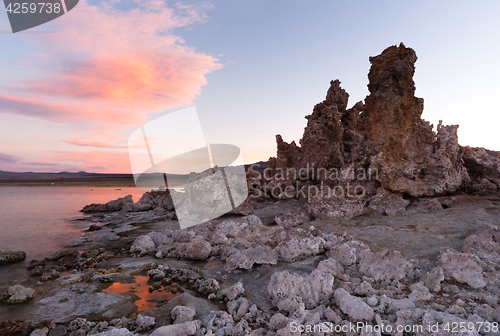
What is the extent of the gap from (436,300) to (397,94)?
27.9 ft

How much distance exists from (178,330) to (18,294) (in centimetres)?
360

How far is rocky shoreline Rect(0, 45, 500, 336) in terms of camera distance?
3.47 metres

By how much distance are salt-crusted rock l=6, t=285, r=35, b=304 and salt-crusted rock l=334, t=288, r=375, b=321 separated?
562cm

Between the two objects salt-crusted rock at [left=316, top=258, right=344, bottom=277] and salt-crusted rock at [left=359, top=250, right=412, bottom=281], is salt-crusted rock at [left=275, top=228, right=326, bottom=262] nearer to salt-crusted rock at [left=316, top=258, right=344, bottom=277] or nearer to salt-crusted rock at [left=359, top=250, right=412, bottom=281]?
salt-crusted rock at [left=316, top=258, right=344, bottom=277]

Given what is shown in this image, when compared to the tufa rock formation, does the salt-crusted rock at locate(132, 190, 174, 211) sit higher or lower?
lower

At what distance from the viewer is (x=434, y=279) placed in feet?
12.8

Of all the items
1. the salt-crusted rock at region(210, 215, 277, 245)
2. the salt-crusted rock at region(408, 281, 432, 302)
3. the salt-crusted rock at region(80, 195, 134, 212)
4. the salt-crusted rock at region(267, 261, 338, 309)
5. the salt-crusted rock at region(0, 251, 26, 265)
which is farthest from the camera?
the salt-crusted rock at region(80, 195, 134, 212)

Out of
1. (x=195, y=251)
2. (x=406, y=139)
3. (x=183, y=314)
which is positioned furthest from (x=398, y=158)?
(x=183, y=314)

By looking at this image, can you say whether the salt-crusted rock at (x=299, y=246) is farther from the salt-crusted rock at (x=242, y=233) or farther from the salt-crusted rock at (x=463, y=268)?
the salt-crusted rock at (x=463, y=268)

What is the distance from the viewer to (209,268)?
5867 millimetres

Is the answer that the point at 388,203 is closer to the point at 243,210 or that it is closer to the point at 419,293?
the point at 419,293

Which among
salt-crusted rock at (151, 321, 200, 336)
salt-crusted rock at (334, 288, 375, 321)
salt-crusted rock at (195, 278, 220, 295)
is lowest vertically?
salt-crusted rock at (195, 278, 220, 295)

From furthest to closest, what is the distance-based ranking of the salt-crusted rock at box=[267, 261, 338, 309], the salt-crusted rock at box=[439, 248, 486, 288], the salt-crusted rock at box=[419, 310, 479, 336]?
the salt-crusted rock at box=[267, 261, 338, 309]
the salt-crusted rock at box=[439, 248, 486, 288]
the salt-crusted rock at box=[419, 310, 479, 336]

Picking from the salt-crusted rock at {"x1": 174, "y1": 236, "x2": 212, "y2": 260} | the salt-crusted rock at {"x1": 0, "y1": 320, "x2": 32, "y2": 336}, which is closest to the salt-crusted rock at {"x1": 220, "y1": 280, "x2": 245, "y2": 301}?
the salt-crusted rock at {"x1": 174, "y1": 236, "x2": 212, "y2": 260}
